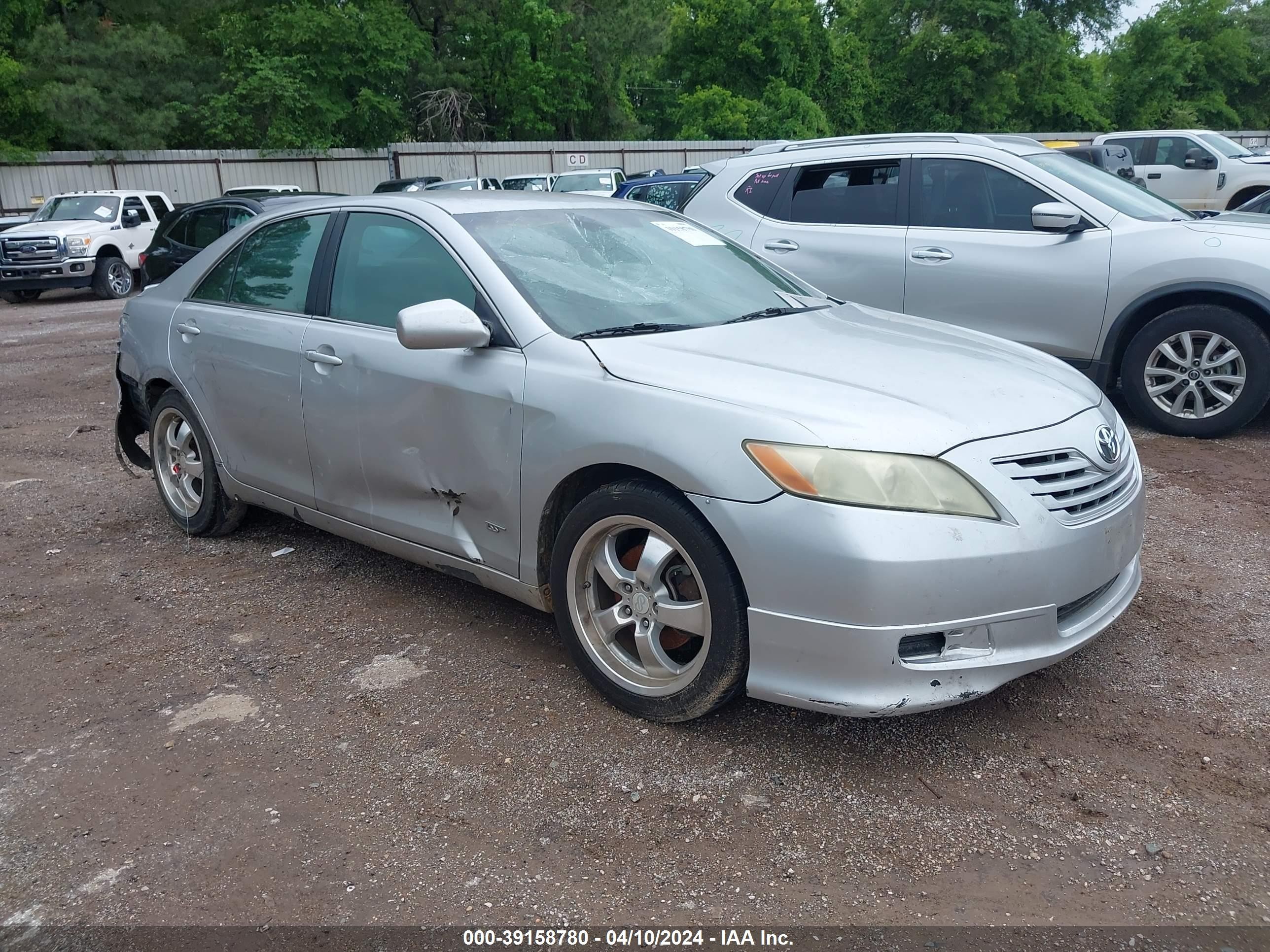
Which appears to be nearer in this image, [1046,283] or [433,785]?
[433,785]

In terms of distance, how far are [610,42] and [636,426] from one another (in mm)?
39001

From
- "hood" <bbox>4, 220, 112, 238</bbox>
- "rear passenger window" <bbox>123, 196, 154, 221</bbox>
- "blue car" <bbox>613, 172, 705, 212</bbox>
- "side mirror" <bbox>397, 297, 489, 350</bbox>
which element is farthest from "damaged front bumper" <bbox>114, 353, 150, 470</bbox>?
"rear passenger window" <bbox>123, 196, 154, 221</bbox>

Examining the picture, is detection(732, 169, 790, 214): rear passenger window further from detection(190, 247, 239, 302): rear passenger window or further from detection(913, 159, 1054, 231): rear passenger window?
detection(190, 247, 239, 302): rear passenger window

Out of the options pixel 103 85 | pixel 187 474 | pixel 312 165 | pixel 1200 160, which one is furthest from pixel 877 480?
pixel 103 85

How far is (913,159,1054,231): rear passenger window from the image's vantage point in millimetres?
6750

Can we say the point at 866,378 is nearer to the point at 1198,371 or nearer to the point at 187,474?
the point at 187,474

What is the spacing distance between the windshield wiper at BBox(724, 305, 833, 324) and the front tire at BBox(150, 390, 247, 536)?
263 centimetres

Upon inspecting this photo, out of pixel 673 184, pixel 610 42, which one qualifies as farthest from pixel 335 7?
pixel 673 184

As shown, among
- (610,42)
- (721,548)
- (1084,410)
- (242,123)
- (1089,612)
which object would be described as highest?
(610,42)

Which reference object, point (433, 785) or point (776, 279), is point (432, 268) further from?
point (433, 785)

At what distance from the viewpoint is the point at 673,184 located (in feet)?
50.0

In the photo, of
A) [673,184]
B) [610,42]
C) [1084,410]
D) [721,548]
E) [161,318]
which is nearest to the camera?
[721,548]

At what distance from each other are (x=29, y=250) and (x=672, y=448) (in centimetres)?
1813

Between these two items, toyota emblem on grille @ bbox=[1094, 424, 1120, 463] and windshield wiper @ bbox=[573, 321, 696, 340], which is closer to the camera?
toyota emblem on grille @ bbox=[1094, 424, 1120, 463]
